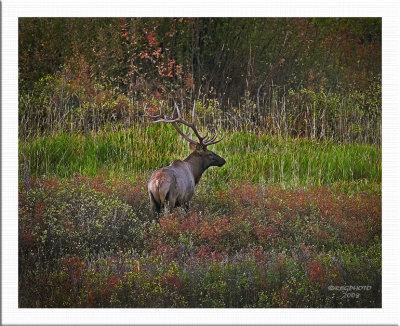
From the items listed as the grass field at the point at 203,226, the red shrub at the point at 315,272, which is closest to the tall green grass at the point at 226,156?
the grass field at the point at 203,226

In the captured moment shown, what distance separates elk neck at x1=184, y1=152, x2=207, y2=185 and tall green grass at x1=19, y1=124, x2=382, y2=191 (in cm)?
15

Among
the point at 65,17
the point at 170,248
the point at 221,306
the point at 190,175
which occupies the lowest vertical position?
the point at 221,306

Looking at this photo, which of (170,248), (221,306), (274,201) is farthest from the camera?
(274,201)

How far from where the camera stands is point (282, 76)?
26.3 ft

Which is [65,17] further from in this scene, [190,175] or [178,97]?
[190,175]

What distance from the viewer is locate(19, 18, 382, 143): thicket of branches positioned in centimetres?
743

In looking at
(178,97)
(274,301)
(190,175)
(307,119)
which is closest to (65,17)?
(178,97)

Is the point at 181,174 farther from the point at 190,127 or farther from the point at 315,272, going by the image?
the point at 315,272

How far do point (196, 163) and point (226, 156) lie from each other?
0.41 m

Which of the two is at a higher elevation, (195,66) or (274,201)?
(195,66)

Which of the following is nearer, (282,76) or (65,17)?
(65,17)

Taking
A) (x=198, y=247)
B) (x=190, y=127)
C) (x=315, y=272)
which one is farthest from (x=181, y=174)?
(x=315, y=272)

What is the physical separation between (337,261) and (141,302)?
2.00 m

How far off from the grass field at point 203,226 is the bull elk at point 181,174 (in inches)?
6.1
